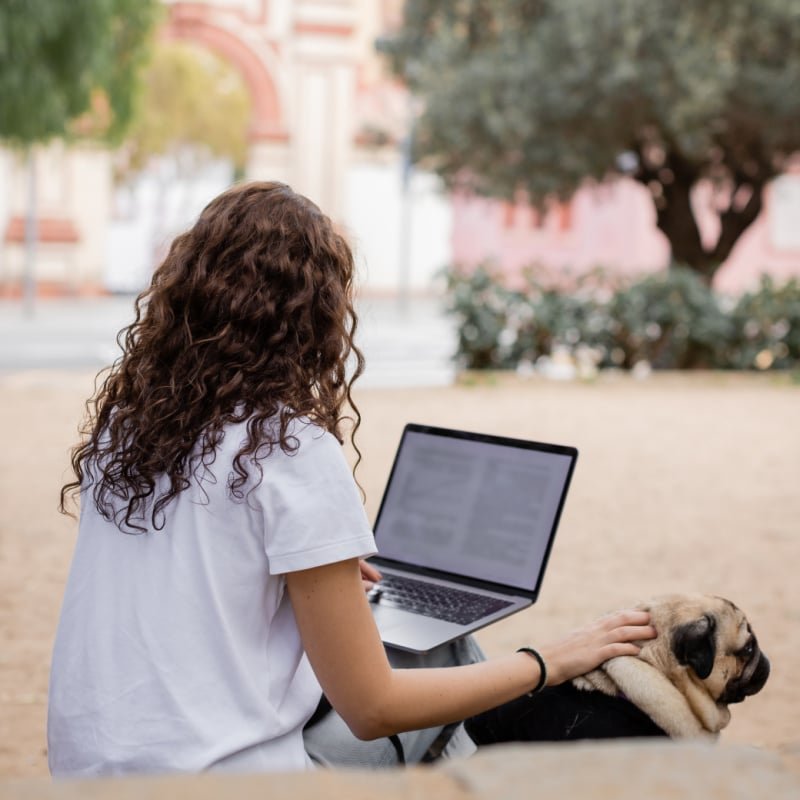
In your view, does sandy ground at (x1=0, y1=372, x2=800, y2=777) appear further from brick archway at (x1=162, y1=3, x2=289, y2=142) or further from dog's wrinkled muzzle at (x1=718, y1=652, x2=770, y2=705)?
brick archway at (x1=162, y1=3, x2=289, y2=142)

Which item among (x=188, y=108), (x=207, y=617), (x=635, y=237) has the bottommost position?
(x=207, y=617)

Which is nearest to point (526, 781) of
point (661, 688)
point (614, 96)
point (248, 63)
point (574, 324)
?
point (661, 688)

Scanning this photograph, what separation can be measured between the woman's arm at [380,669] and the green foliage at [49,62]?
1049 centimetres

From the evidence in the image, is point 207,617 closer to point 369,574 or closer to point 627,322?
point 369,574

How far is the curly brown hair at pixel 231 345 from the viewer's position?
6.39ft

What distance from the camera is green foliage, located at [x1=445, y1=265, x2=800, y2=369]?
14.0 metres

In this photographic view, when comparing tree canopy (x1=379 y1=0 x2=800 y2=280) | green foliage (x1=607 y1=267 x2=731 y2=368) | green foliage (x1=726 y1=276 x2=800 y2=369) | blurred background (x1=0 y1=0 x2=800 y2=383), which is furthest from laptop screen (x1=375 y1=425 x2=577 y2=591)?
green foliage (x1=726 y1=276 x2=800 y2=369)

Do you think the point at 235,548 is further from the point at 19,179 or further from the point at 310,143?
the point at 310,143

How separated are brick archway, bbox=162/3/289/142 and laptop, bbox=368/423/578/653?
2839cm

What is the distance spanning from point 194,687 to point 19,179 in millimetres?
27972

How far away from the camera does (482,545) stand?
2676mm

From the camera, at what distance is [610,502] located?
8039 mm

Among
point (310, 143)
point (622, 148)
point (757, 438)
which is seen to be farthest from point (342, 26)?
point (757, 438)

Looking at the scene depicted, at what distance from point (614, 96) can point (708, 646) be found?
12753 millimetres
